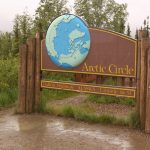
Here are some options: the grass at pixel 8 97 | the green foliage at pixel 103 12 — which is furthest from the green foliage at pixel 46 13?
the grass at pixel 8 97

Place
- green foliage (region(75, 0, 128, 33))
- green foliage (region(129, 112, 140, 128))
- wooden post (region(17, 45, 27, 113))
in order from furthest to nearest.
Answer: green foliage (region(75, 0, 128, 33)), wooden post (region(17, 45, 27, 113)), green foliage (region(129, 112, 140, 128))

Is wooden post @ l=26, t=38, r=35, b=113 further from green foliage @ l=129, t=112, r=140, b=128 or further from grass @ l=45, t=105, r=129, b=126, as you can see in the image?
green foliage @ l=129, t=112, r=140, b=128

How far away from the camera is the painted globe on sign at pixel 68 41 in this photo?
27.1 ft

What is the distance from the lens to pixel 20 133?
7441 millimetres

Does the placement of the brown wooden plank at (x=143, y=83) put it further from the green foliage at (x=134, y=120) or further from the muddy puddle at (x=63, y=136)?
the muddy puddle at (x=63, y=136)

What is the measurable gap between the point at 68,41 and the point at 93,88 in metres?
1.19

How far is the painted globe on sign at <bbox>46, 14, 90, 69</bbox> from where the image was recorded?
8.27 metres

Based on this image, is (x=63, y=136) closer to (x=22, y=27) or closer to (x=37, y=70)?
(x=37, y=70)

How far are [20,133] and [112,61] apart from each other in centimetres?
234

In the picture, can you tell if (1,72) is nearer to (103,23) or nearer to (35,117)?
(35,117)

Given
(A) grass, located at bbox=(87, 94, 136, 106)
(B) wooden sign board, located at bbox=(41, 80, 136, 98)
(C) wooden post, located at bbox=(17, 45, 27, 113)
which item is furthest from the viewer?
(A) grass, located at bbox=(87, 94, 136, 106)

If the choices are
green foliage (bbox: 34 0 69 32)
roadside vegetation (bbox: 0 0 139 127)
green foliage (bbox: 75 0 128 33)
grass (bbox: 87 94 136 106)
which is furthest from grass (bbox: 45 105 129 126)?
green foliage (bbox: 75 0 128 33)

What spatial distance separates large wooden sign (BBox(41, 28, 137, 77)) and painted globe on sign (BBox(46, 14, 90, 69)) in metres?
0.15

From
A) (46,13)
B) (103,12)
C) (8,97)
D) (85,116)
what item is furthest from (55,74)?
(103,12)
